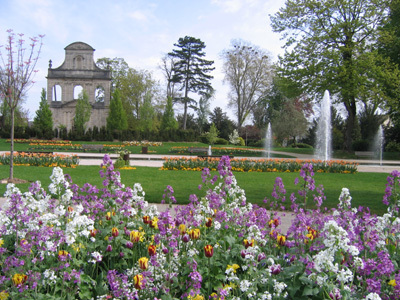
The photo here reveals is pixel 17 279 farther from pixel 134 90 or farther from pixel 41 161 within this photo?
pixel 134 90

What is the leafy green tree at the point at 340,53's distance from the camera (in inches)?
884

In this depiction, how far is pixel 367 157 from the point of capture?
24.1 metres

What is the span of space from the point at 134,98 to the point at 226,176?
152ft

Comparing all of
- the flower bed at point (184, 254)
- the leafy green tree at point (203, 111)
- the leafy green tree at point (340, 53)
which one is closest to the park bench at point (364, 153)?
the leafy green tree at point (340, 53)

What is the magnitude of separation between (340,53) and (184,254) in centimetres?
2394

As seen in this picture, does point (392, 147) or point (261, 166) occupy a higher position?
point (392, 147)

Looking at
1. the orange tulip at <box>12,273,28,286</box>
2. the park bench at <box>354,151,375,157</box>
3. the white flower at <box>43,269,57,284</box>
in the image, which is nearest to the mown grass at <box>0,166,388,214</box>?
the white flower at <box>43,269,57,284</box>

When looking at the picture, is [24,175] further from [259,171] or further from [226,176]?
[226,176]

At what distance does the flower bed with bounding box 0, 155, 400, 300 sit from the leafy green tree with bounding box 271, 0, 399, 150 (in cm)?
2064

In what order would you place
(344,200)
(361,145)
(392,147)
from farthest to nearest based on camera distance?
(392,147), (361,145), (344,200)

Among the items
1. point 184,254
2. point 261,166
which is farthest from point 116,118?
point 184,254

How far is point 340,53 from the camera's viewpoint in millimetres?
23781

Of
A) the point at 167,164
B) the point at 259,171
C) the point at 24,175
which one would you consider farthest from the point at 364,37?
the point at 24,175

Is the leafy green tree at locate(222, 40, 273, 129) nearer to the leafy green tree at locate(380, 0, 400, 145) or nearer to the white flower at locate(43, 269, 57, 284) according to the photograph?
the leafy green tree at locate(380, 0, 400, 145)
